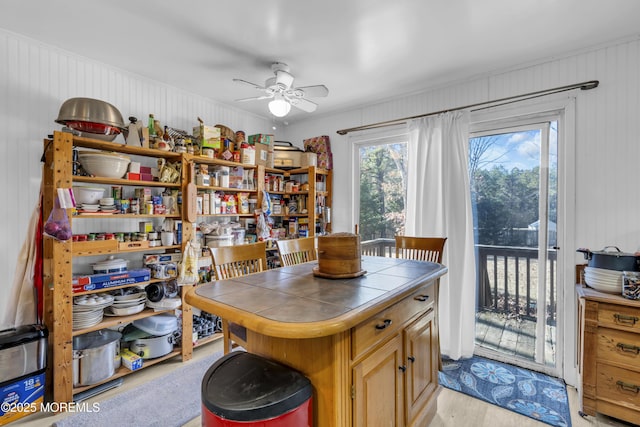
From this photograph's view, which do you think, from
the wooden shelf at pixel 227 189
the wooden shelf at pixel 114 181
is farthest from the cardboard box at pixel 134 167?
the wooden shelf at pixel 227 189

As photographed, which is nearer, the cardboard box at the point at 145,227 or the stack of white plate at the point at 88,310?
the stack of white plate at the point at 88,310

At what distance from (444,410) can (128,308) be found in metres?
2.57

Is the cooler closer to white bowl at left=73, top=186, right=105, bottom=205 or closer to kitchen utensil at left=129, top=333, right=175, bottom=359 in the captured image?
kitchen utensil at left=129, top=333, right=175, bottom=359

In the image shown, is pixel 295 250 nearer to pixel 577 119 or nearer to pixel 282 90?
pixel 282 90

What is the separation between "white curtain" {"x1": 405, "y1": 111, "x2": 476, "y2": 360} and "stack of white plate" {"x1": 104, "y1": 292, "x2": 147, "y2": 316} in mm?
2649

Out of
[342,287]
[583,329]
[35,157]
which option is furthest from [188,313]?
[583,329]

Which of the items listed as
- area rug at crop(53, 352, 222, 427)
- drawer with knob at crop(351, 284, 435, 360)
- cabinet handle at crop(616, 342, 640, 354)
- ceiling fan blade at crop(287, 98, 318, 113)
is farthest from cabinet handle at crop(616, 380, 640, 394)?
ceiling fan blade at crop(287, 98, 318, 113)

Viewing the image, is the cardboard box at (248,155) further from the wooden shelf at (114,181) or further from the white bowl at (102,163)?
the white bowl at (102,163)

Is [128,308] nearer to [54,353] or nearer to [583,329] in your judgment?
[54,353]

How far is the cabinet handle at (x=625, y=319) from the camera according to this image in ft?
6.00

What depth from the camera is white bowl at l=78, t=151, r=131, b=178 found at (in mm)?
2262

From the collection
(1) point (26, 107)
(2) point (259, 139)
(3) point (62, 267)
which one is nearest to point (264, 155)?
(2) point (259, 139)

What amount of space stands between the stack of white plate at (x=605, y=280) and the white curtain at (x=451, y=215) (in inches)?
33.8

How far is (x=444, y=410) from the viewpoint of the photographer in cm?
210
